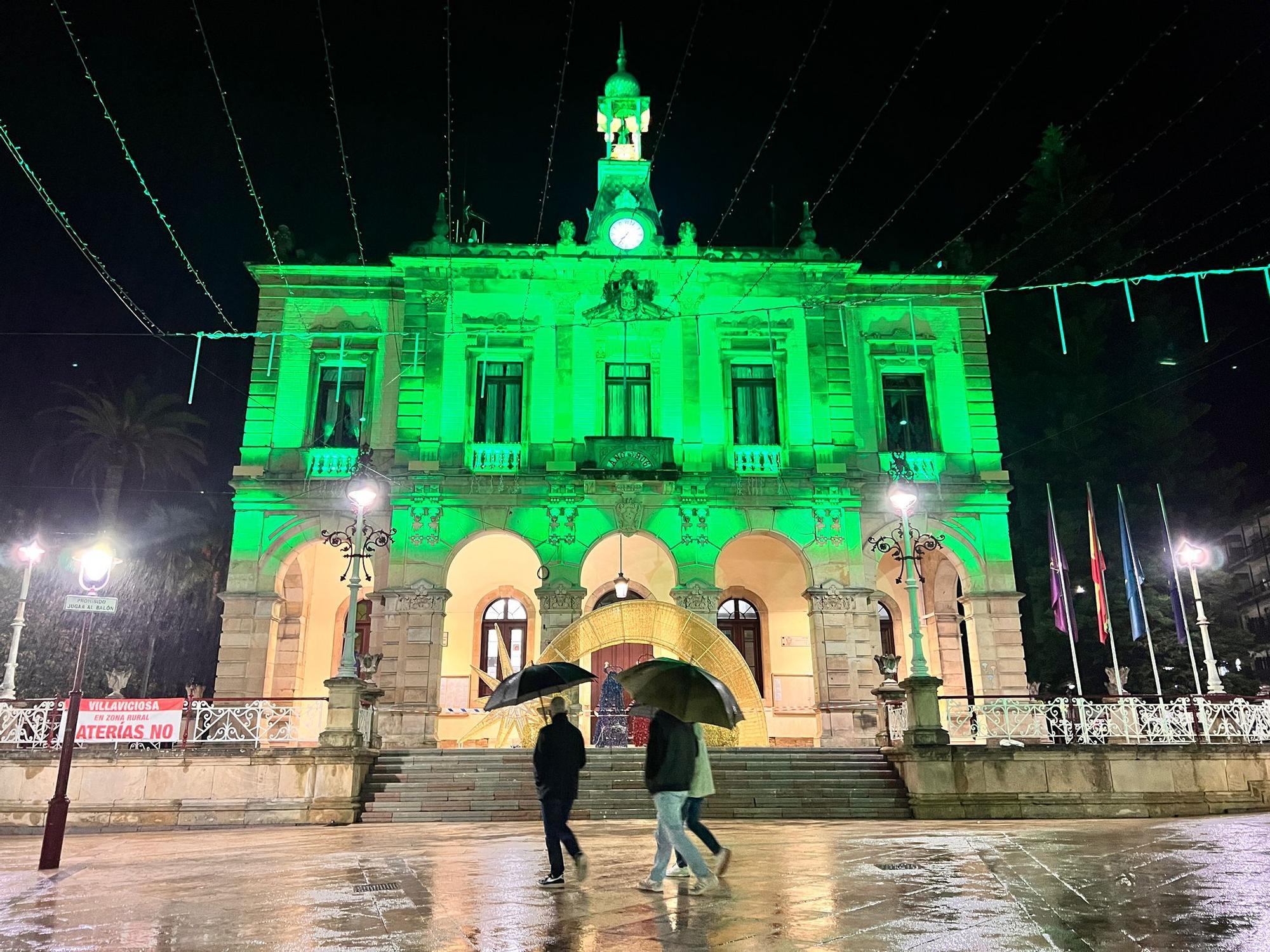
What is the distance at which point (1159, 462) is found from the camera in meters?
28.8

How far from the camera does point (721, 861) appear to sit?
781 centimetres

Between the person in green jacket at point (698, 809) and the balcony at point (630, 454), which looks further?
the balcony at point (630, 454)

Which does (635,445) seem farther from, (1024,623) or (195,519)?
(195,519)

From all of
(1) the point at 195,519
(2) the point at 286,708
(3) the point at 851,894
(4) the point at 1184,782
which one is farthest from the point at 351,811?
(1) the point at 195,519

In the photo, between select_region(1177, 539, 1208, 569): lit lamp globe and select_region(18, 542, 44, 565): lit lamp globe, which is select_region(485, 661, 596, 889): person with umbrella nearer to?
select_region(1177, 539, 1208, 569): lit lamp globe

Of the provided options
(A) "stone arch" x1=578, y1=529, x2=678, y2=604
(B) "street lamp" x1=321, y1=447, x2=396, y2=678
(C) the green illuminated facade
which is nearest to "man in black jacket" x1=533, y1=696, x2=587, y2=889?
(B) "street lamp" x1=321, y1=447, x2=396, y2=678

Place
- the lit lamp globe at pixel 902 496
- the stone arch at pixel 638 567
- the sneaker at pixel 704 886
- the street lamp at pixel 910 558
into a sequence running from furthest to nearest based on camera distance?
1. the stone arch at pixel 638 567
2. the lit lamp globe at pixel 902 496
3. the street lamp at pixel 910 558
4. the sneaker at pixel 704 886

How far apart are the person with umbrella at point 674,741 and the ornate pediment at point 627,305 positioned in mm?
17445

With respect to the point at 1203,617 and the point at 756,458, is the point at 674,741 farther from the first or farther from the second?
the point at 756,458

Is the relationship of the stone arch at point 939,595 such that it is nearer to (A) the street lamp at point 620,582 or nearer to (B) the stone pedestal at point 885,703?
(B) the stone pedestal at point 885,703

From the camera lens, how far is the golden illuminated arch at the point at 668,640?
20.7 metres

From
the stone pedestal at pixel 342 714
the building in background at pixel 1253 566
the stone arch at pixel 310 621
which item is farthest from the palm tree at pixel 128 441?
the building in background at pixel 1253 566

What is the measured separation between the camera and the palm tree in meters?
34.1

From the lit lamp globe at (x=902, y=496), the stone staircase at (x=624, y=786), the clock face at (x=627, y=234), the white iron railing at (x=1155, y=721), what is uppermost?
the clock face at (x=627, y=234)
